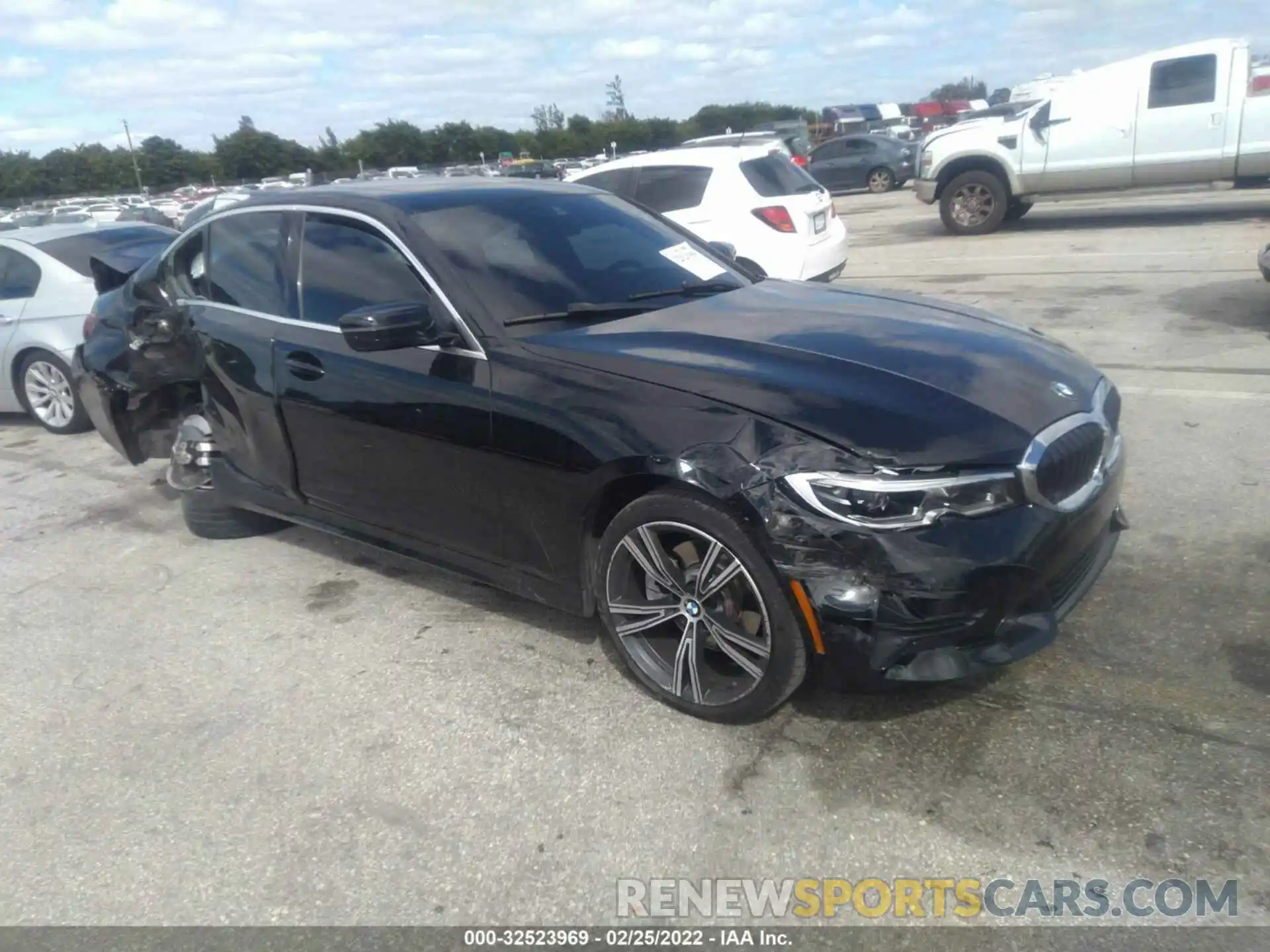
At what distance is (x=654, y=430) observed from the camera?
10.4 feet

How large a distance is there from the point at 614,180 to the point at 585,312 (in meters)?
6.93

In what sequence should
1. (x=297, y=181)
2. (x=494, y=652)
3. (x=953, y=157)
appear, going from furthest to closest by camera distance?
(x=297, y=181)
(x=953, y=157)
(x=494, y=652)

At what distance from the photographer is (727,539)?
9.98 ft

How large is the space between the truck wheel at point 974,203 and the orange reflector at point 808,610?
13.0 m

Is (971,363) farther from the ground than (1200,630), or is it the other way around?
(971,363)

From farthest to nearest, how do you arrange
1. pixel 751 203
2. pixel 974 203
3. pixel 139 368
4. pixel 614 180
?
pixel 974 203 → pixel 614 180 → pixel 751 203 → pixel 139 368

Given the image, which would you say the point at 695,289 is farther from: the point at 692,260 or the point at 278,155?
the point at 278,155

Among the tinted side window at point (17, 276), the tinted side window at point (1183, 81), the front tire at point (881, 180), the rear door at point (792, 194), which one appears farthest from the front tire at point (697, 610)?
the front tire at point (881, 180)

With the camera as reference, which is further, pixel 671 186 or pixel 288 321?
pixel 671 186

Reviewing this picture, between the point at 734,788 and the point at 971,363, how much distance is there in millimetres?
1539

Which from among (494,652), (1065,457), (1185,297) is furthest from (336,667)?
(1185,297)

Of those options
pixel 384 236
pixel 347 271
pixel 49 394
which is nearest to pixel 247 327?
pixel 347 271

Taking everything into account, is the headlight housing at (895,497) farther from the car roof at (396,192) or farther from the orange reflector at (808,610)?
the car roof at (396,192)

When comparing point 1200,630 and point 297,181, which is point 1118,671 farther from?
point 297,181
